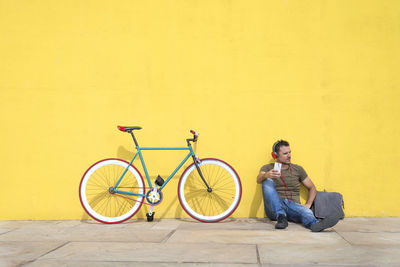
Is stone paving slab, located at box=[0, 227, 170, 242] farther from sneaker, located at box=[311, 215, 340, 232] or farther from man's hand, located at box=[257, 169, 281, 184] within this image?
sneaker, located at box=[311, 215, 340, 232]

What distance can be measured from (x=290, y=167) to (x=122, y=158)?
206cm

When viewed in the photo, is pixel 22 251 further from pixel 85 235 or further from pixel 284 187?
pixel 284 187

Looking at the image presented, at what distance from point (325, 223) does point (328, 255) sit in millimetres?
861

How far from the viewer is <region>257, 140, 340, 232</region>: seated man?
4.22m

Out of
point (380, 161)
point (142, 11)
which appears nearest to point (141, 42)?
point (142, 11)

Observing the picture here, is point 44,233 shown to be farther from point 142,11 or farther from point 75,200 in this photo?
point 142,11

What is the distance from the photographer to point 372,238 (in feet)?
11.5

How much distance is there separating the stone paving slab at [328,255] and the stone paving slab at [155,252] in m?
0.15

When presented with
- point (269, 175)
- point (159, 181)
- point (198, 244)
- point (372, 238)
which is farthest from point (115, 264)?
point (372, 238)

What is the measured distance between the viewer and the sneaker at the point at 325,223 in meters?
3.69

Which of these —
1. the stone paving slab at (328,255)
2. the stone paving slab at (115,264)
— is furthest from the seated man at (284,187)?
the stone paving slab at (115,264)

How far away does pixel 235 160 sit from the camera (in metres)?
4.77

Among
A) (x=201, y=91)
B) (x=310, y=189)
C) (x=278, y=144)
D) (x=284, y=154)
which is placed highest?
(x=201, y=91)

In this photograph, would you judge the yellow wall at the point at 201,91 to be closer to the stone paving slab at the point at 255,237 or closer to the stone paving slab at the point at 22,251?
the stone paving slab at the point at 255,237
